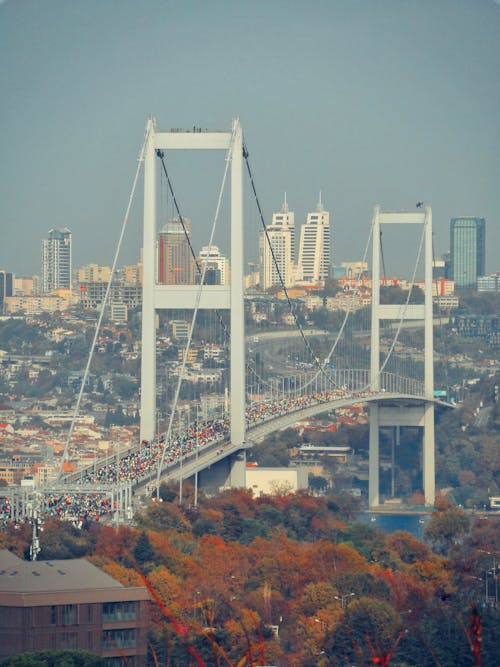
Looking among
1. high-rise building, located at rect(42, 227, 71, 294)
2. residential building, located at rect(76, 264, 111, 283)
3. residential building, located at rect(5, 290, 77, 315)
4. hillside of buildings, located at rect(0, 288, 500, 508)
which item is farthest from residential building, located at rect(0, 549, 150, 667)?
residential building, located at rect(5, 290, 77, 315)

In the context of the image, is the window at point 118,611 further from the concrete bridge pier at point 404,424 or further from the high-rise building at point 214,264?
the concrete bridge pier at point 404,424

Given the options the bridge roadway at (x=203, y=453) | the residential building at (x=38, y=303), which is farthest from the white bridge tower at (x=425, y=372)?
the residential building at (x=38, y=303)

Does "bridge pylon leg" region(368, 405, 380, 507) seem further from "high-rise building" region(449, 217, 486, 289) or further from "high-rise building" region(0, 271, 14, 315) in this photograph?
"high-rise building" region(449, 217, 486, 289)

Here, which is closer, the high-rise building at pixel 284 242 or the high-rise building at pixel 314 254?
the high-rise building at pixel 284 242

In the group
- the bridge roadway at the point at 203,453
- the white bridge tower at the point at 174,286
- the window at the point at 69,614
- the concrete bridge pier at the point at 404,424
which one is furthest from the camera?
the concrete bridge pier at the point at 404,424

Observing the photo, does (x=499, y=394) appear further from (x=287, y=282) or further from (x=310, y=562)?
(x=310, y=562)

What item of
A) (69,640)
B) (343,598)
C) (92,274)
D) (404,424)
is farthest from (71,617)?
(92,274)

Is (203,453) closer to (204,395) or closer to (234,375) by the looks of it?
(234,375)
